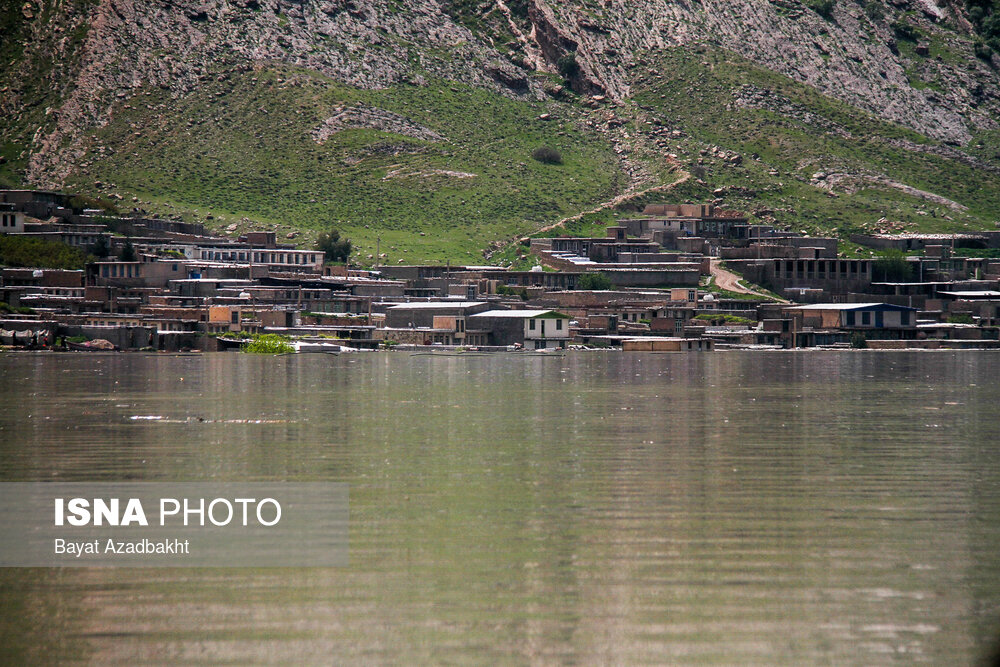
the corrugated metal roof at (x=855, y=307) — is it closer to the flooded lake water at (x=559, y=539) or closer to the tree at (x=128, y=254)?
the tree at (x=128, y=254)

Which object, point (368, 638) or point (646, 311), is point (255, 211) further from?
point (368, 638)

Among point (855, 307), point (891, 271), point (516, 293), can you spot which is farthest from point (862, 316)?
point (516, 293)

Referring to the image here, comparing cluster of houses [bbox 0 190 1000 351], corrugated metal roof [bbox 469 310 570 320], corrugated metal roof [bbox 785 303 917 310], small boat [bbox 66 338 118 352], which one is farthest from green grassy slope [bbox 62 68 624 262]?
small boat [bbox 66 338 118 352]

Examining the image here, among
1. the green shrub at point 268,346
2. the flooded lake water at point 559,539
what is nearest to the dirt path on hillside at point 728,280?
the green shrub at point 268,346

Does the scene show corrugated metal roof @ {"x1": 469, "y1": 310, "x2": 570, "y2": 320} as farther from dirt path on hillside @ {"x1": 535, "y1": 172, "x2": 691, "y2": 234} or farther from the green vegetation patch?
the green vegetation patch

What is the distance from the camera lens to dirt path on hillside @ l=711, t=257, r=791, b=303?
137000 mm

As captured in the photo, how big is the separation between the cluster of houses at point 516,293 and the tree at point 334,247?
4.27 metres

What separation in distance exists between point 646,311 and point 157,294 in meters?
41.2

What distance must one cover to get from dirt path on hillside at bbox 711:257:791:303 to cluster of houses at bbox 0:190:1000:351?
3.22 ft

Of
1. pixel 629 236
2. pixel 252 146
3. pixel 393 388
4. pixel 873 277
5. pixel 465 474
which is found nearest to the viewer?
pixel 465 474

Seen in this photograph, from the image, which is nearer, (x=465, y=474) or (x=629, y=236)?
(x=465, y=474)

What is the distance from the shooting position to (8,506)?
24.9 m

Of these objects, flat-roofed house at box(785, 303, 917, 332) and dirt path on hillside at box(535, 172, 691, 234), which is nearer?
flat-roofed house at box(785, 303, 917, 332)

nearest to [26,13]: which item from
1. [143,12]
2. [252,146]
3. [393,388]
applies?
[143,12]
